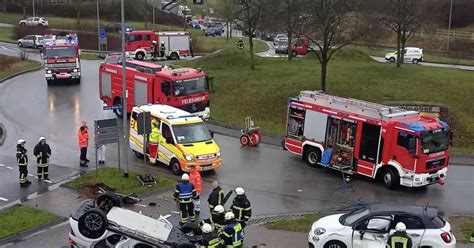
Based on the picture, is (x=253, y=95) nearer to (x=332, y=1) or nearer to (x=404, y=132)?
(x=332, y=1)

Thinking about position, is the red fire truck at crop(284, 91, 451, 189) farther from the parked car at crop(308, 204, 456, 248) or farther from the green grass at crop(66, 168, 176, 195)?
the parked car at crop(308, 204, 456, 248)

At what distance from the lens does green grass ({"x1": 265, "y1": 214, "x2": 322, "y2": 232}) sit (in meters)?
16.0

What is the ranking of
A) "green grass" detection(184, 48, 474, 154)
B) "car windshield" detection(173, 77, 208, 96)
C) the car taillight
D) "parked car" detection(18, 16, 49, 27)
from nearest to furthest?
the car taillight, "car windshield" detection(173, 77, 208, 96), "green grass" detection(184, 48, 474, 154), "parked car" detection(18, 16, 49, 27)

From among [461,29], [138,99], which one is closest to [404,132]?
[138,99]

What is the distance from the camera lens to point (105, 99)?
31938 millimetres

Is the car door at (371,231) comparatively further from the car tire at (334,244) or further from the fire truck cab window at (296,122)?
the fire truck cab window at (296,122)

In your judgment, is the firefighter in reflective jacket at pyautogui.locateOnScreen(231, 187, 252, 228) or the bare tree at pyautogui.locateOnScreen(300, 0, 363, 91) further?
the bare tree at pyautogui.locateOnScreen(300, 0, 363, 91)

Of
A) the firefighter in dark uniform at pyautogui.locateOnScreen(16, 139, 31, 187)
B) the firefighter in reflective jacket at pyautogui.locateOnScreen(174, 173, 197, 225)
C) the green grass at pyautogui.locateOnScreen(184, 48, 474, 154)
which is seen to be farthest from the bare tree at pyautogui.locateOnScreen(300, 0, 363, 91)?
the firefighter in reflective jacket at pyautogui.locateOnScreen(174, 173, 197, 225)

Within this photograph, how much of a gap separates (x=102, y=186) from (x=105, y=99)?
13.4m

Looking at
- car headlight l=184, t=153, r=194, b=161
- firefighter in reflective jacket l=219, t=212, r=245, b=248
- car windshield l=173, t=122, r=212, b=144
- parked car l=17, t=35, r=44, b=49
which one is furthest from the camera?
parked car l=17, t=35, r=44, b=49

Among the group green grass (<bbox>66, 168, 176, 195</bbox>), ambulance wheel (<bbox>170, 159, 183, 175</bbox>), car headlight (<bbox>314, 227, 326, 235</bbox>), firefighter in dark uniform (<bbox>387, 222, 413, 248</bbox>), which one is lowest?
green grass (<bbox>66, 168, 176, 195</bbox>)

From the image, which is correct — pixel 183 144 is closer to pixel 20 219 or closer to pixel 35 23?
pixel 20 219

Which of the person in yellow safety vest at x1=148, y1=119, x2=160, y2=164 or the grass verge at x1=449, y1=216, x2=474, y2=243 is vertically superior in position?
the person in yellow safety vest at x1=148, y1=119, x2=160, y2=164

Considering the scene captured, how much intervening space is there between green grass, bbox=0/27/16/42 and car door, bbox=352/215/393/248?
2335 inches
